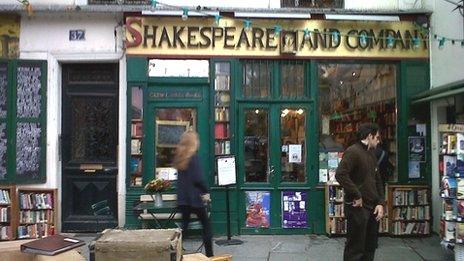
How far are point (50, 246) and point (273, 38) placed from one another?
626 centimetres

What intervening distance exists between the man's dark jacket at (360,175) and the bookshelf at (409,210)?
3063mm

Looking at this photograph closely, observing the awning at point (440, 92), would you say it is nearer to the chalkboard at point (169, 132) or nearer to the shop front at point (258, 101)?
the shop front at point (258, 101)

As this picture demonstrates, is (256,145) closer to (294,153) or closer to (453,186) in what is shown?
(294,153)

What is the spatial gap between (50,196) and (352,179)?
5.41 m

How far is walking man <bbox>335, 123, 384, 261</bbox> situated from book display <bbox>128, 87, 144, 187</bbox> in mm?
4134

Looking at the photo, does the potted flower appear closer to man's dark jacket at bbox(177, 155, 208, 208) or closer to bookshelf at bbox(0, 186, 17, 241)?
man's dark jacket at bbox(177, 155, 208, 208)

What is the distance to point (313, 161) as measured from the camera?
378 inches

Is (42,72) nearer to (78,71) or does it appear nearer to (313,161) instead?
(78,71)

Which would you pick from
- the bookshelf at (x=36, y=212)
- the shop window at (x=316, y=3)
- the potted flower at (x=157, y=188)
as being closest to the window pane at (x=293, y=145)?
the shop window at (x=316, y=3)

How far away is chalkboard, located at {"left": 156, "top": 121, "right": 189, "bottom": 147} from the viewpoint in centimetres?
960

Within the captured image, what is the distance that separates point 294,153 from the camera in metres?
9.66

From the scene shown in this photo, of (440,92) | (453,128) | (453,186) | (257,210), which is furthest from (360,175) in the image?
(257,210)

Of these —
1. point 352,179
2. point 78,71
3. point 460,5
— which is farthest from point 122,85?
point 460,5

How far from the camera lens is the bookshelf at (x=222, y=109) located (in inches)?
375
